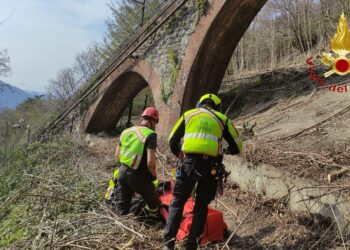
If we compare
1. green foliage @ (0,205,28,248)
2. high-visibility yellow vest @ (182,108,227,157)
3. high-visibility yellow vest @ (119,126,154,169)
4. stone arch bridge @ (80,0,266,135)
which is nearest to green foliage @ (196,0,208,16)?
stone arch bridge @ (80,0,266,135)

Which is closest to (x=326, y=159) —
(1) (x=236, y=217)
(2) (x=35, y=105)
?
(1) (x=236, y=217)

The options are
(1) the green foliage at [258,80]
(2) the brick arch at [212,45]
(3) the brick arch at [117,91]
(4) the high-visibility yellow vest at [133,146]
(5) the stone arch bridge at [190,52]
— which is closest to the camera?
(4) the high-visibility yellow vest at [133,146]

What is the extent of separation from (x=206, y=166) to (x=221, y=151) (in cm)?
29

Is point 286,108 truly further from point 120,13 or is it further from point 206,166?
point 120,13

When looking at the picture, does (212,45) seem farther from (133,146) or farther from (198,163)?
(198,163)

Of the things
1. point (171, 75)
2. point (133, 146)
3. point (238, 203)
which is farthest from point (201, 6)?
point (133, 146)

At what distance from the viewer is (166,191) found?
5.82 m

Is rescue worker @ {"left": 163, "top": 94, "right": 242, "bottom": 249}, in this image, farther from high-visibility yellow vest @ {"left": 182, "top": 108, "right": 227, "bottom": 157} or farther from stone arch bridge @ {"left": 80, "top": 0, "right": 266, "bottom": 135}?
stone arch bridge @ {"left": 80, "top": 0, "right": 266, "bottom": 135}

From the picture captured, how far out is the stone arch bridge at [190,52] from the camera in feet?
35.3

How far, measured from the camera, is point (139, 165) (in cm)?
520

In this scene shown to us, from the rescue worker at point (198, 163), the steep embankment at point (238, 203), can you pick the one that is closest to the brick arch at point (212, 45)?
the steep embankment at point (238, 203)

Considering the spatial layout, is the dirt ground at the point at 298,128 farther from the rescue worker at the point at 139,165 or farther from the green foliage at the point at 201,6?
the green foliage at the point at 201,6

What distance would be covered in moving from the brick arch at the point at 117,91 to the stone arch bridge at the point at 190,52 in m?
0.06

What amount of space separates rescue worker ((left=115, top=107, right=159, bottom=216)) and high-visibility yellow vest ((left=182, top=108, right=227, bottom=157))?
2.73 feet
